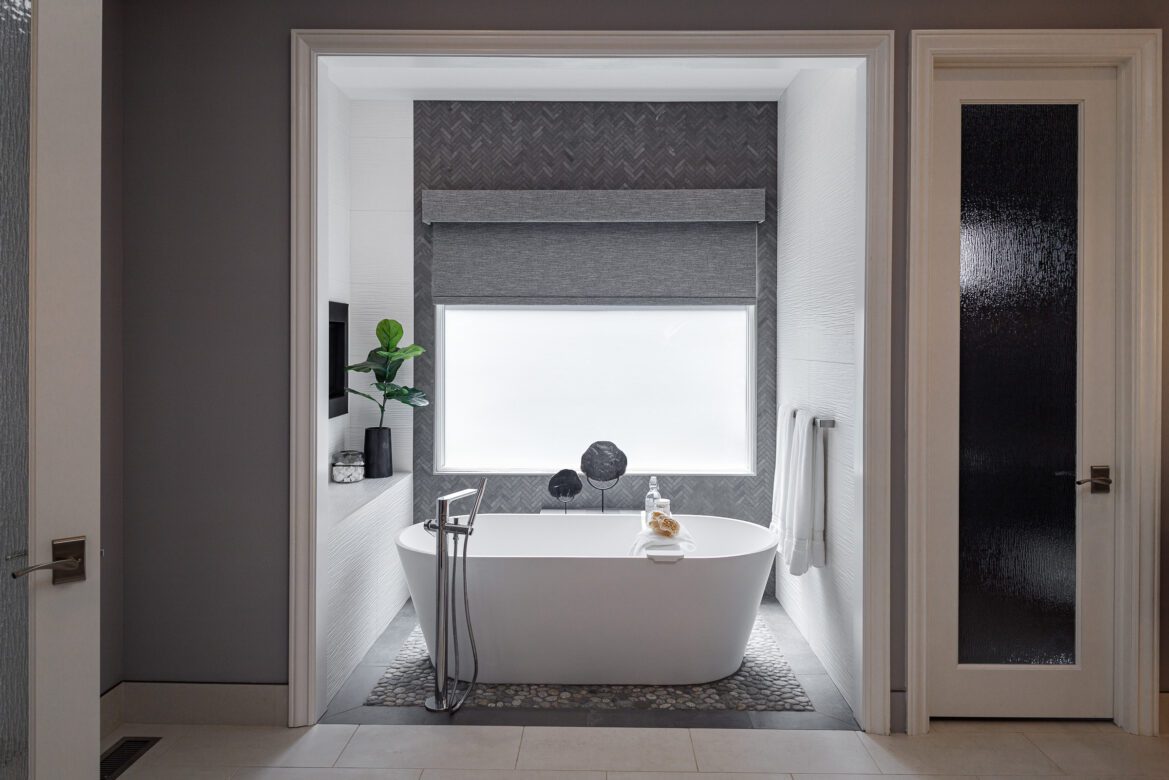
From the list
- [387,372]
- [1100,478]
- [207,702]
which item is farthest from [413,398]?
[1100,478]

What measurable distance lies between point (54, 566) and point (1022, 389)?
276 cm

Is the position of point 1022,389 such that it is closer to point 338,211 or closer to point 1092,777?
point 1092,777

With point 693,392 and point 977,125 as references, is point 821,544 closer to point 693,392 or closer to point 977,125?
point 693,392

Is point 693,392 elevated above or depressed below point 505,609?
above

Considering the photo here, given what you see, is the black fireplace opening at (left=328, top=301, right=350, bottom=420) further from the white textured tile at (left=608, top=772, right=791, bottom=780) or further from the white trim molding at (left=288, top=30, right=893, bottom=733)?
the white textured tile at (left=608, top=772, right=791, bottom=780)

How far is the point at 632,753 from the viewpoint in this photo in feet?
8.46

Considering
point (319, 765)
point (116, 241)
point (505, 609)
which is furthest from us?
point (505, 609)

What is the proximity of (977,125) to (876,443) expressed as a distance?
111 cm

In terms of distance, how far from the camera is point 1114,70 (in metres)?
2.71

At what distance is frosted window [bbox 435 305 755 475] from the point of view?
14.0 feet

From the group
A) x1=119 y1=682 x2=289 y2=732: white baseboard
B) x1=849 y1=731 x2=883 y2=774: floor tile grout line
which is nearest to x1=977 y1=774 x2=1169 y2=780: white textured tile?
x1=849 y1=731 x2=883 y2=774: floor tile grout line

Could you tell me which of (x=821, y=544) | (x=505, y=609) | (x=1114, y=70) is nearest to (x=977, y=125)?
(x=1114, y=70)

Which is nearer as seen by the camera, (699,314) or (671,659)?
(671,659)

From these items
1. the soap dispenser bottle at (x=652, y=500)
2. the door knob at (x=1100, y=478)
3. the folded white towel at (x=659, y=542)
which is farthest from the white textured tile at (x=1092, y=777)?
the soap dispenser bottle at (x=652, y=500)
